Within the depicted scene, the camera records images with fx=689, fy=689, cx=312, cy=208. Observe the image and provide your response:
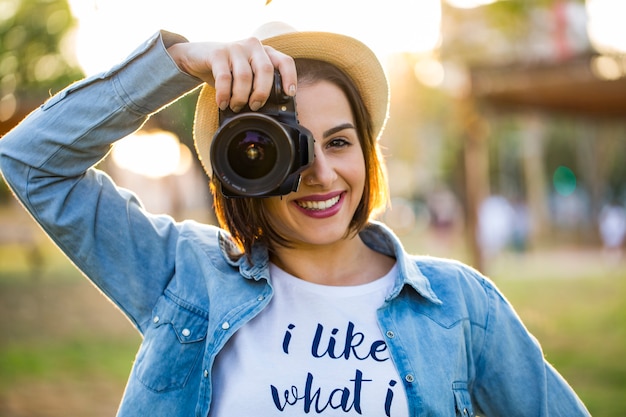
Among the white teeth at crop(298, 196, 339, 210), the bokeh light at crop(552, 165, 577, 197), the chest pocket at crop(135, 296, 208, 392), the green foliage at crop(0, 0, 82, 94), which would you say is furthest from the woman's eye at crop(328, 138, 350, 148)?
the bokeh light at crop(552, 165, 577, 197)

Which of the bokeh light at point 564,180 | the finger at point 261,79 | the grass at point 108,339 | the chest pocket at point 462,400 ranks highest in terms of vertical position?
the finger at point 261,79

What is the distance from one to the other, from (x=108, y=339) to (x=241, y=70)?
6.71 metres

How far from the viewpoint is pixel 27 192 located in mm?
1676

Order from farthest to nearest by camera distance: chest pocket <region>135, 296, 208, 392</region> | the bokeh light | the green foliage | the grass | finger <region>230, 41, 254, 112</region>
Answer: the bokeh light
the green foliage
the grass
chest pocket <region>135, 296, 208, 392</region>
finger <region>230, 41, 254, 112</region>

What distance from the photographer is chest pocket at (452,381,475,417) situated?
1.73m

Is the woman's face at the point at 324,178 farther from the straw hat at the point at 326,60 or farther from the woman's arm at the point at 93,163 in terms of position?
the woman's arm at the point at 93,163

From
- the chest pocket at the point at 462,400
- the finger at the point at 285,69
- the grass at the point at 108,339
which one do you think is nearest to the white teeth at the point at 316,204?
the finger at the point at 285,69

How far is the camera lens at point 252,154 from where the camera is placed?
5.37ft

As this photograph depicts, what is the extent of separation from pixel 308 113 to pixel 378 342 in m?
0.62

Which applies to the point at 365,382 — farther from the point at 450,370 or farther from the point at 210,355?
the point at 210,355

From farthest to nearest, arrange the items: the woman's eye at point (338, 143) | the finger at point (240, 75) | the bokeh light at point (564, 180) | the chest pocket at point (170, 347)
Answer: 1. the bokeh light at point (564, 180)
2. the woman's eye at point (338, 143)
3. the chest pocket at point (170, 347)
4. the finger at point (240, 75)

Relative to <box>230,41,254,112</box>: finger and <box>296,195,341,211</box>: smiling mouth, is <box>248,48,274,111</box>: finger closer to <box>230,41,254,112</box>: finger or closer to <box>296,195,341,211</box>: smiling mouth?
<box>230,41,254,112</box>: finger

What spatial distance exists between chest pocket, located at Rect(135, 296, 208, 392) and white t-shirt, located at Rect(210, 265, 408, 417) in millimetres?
82

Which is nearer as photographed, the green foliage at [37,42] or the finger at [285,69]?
the finger at [285,69]
